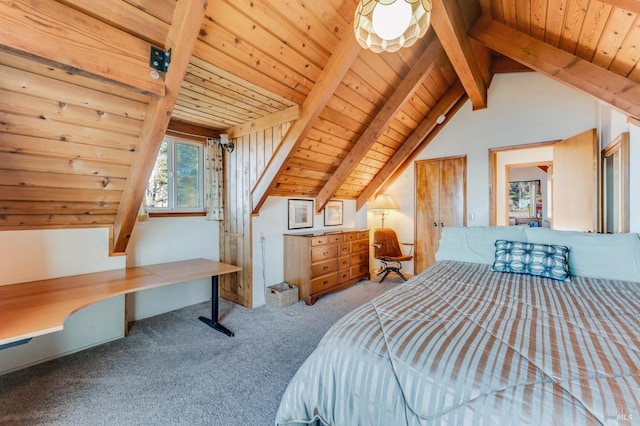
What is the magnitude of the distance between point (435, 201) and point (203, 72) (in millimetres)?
3777

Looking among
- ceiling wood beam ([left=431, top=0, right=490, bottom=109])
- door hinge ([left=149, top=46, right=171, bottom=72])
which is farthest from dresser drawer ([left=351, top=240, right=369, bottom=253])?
door hinge ([left=149, top=46, right=171, bottom=72])

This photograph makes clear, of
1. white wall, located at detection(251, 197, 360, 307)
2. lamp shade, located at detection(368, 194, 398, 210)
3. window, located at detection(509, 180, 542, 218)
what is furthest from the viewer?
window, located at detection(509, 180, 542, 218)

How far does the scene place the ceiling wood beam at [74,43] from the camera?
1.22 meters

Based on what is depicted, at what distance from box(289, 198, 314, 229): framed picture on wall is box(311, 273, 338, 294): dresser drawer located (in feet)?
2.76

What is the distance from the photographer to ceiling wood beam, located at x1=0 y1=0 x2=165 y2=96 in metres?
1.22

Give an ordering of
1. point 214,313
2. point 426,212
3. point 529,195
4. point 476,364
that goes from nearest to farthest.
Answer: point 476,364 < point 214,313 < point 426,212 < point 529,195

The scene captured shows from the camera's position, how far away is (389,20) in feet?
4.71

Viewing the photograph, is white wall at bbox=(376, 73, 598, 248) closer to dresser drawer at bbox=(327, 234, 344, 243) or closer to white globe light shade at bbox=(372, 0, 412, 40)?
dresser drawer at bbox=(327, 234, 344, 243)

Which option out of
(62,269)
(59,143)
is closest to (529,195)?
(59,143)

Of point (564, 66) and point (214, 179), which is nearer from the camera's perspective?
point (564, 66)

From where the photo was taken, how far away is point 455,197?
4.13 meters

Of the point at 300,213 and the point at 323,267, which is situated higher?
the point at 300,213

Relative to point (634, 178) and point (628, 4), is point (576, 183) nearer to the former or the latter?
point (634, 178)

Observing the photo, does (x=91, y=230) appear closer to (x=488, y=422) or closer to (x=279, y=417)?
(x=279, y=417)
